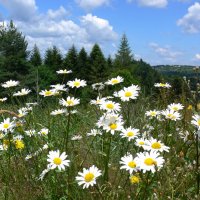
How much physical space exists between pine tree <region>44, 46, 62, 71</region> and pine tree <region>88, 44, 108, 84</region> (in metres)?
4.25

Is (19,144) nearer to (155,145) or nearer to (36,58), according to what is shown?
(155,145)

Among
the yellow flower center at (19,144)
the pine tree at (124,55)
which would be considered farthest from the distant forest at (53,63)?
the yellow flower center at (19,144)

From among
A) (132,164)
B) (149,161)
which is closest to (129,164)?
(132,164)

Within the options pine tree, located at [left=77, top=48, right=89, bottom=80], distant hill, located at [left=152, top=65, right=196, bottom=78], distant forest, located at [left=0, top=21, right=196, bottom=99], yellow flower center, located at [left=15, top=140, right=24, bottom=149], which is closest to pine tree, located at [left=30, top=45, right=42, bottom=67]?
distant forest, located at [left=0, top=21, right=196, bottom=99]

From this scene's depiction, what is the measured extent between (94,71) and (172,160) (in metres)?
50.6

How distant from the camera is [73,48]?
5625 cm

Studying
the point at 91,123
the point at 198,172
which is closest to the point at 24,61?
the point at 91,123

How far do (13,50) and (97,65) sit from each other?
12.6 metres

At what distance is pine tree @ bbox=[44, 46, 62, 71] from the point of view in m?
56.6

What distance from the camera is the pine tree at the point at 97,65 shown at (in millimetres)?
53459

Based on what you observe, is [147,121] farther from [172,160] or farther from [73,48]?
[73,48]

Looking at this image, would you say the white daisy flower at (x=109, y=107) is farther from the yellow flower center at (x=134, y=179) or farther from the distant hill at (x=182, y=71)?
the distant hill at (x=182, y=71)

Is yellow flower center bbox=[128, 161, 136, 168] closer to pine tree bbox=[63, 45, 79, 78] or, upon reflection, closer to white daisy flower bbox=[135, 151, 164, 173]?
white daisy flower bbox=[135, 151, 164, 173]

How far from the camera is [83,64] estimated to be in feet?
185
